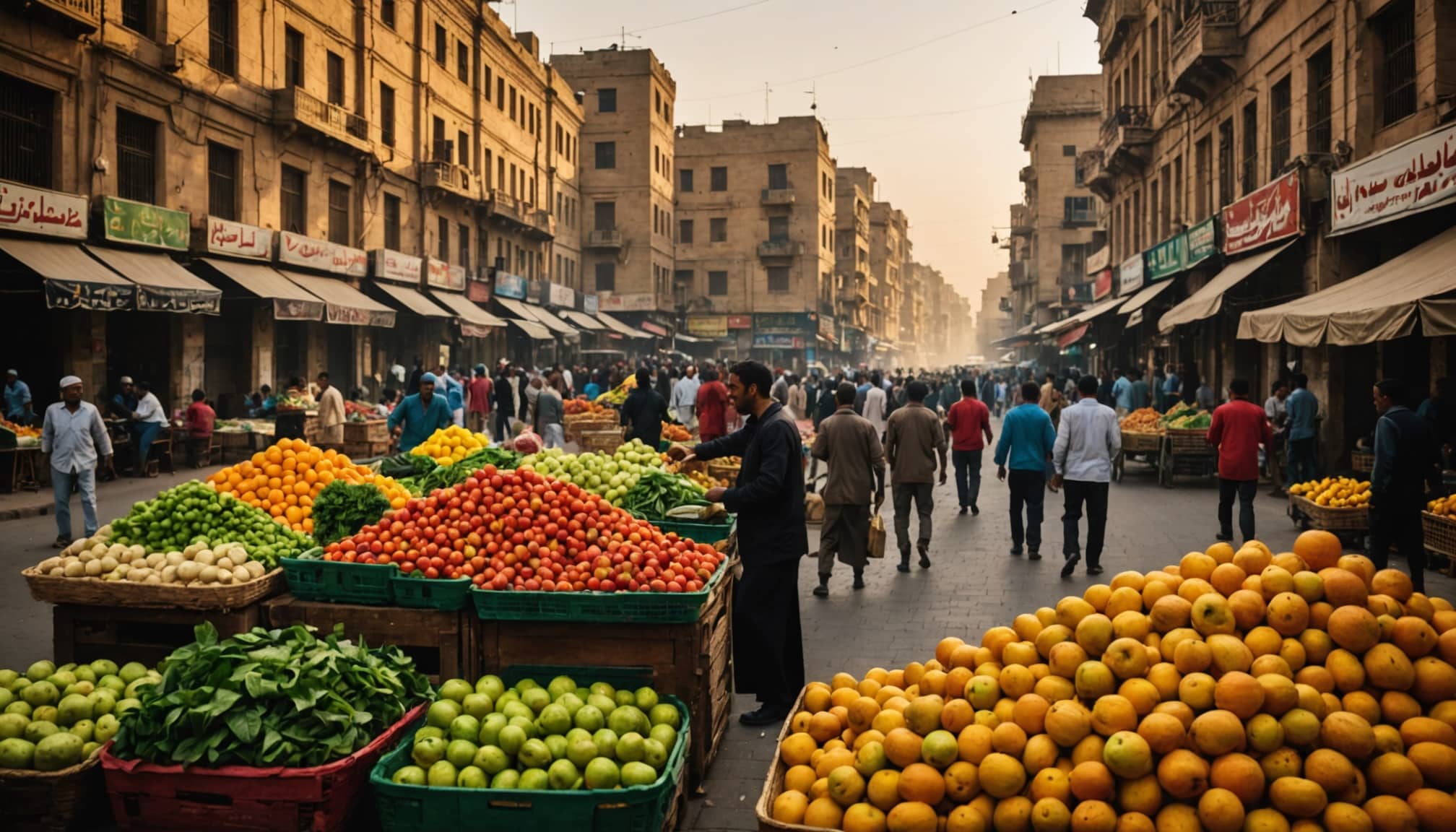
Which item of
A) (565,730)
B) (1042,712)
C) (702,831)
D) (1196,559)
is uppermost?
(1196,559)

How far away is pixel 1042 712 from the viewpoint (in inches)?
135

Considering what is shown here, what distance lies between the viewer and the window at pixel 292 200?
2592 centimetres

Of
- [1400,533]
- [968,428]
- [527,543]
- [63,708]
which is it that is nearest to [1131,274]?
[968,428]

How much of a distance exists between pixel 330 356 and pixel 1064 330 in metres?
23.6

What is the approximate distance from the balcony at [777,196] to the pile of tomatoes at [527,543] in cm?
5727

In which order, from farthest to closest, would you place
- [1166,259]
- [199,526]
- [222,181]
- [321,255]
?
[321,255]
[1166,259]
[222,181]
[199,526]

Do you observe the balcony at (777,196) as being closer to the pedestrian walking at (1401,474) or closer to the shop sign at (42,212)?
the shop sign at (42,212)

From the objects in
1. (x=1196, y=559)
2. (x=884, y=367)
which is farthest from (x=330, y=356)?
(x=884, y=367)

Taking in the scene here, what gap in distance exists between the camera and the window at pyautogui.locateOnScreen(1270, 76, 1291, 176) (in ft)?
61.5

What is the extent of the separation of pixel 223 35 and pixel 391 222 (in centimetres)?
925

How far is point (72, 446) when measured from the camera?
10.7m

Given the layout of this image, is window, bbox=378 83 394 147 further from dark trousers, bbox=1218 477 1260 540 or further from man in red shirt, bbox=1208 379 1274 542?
dark trousers, bbox=1218 477 1260 540

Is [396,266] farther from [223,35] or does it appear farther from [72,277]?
[72,277]

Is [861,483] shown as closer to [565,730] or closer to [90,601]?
[565,730]
